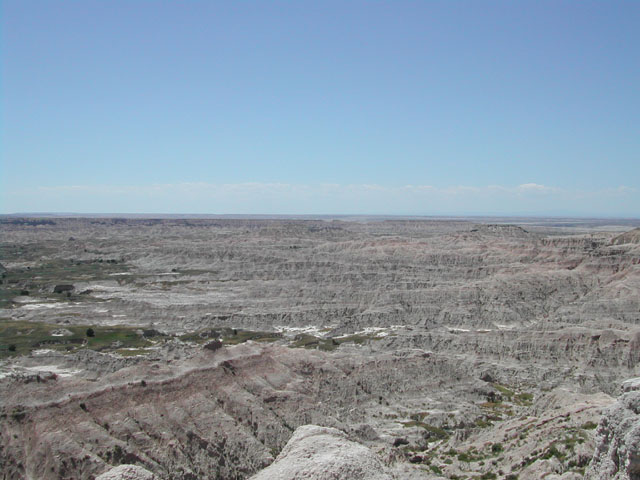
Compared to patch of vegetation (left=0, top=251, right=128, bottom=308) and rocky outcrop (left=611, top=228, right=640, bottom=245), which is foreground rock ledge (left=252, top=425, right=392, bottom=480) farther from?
rocky outcrop (left=611, top=228, right=640, bottom=245)

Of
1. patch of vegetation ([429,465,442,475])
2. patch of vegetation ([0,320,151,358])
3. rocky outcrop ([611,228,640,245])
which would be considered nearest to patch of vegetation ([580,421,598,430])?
patch of vegetation ([429,465,442,475])

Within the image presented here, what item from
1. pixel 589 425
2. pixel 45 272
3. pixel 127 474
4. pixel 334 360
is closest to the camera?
pixel 127 474

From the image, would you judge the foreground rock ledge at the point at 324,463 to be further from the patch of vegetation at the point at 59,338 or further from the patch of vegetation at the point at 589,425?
the patch of vegetation at the point at 59,338

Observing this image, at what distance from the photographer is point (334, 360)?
46750mm

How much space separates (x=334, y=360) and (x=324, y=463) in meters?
28.7

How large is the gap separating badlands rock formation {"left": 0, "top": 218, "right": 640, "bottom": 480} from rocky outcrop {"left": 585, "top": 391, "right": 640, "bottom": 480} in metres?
0.11

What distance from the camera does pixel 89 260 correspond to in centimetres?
14962

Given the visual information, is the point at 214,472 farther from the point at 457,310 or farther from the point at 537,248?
the point at 537,248

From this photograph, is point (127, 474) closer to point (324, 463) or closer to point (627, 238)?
point (324, 463)

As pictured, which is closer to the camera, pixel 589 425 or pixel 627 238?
pixel 589 425

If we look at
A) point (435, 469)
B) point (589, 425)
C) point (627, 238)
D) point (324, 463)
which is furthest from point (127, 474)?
point (627, 238)

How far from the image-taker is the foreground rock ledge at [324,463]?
1772cm

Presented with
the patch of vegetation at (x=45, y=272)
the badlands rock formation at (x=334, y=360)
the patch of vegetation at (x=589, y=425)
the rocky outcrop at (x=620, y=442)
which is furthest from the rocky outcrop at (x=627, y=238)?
the patch of vegetation at (x=45, y=272)

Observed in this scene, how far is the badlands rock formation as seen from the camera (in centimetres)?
2850
